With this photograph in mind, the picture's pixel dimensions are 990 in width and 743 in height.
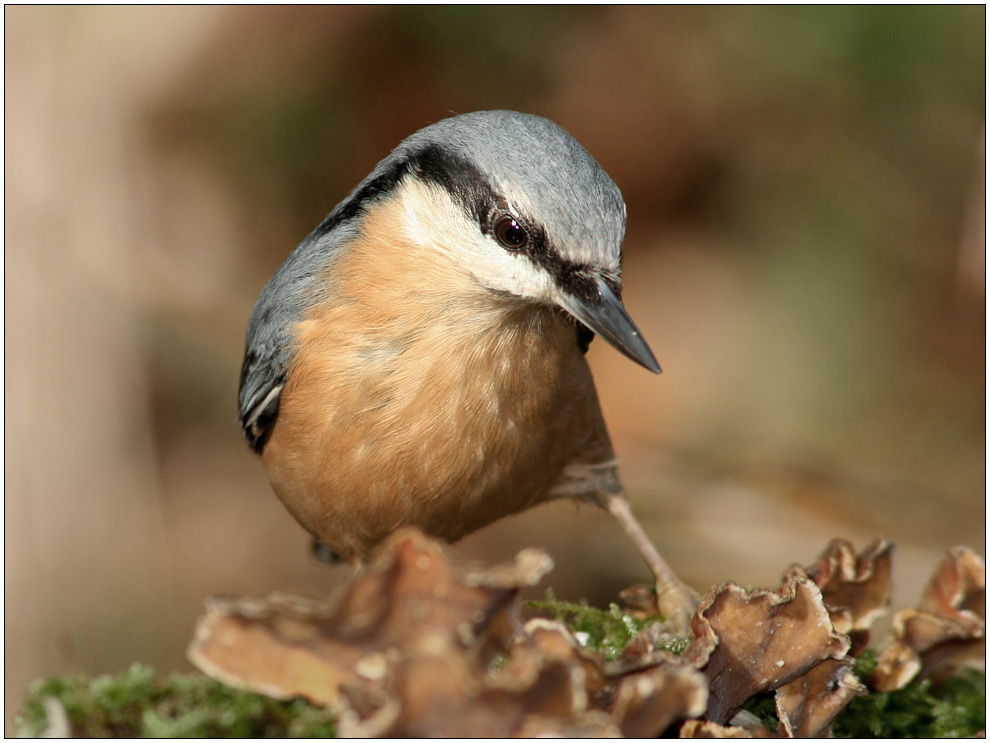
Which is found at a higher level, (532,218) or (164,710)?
(532,218)

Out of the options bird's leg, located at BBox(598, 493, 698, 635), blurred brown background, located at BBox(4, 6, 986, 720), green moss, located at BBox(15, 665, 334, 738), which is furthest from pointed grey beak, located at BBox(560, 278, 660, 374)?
blurred brown background, located at BBox(4, 6, 986, 720)

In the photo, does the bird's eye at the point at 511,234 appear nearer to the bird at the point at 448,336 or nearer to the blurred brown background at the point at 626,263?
the bird at the point at 448,336

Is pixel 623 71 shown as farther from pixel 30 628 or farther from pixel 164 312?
pixel 30 628

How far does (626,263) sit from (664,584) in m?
3.39

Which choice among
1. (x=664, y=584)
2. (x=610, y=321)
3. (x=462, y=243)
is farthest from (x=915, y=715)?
(x=462, y=243)

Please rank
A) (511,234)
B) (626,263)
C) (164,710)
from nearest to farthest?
1. (164,710)
2. (511,234)
3. (626,263)

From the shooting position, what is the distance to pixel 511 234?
2285 mm

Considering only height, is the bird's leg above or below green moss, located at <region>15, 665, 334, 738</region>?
below

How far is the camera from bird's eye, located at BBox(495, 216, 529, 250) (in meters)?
2.25

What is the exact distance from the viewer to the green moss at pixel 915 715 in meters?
1.90

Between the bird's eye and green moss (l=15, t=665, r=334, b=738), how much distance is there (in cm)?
120

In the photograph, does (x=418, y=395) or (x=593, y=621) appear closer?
(x=593, y=621)

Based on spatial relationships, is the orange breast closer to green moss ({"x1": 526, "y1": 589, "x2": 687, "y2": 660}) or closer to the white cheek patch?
the white cheek patch

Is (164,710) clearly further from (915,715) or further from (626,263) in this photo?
(626,263)
